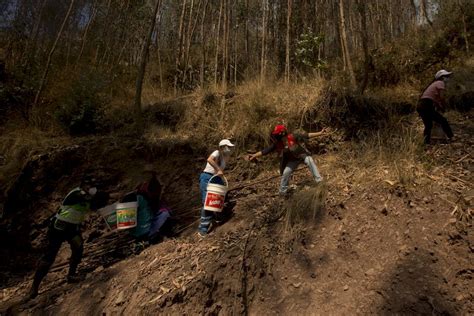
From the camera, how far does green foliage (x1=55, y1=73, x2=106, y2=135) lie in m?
8.16

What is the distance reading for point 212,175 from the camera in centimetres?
513

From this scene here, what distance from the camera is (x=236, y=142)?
713 cm

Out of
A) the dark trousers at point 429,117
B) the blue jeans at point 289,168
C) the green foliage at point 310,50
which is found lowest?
the blue jeans at point 289,168

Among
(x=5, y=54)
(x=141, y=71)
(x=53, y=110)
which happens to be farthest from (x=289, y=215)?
(x=5, y=54)

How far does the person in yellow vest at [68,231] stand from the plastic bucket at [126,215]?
484mm

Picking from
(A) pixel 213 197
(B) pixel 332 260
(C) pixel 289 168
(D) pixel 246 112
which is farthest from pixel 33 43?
(B) pixel 332 260

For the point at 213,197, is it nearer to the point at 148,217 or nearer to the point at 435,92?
the point at 148,217

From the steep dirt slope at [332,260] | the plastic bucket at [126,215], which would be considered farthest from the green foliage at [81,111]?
the steep dirt slope at [332,260]

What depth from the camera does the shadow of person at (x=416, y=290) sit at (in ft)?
10.3

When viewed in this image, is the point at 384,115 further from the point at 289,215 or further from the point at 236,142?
the point at 289,215

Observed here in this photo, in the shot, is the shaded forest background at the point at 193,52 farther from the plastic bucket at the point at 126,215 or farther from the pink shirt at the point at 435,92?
the plastic bucket at the point at 126,215

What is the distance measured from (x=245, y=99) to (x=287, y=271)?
4.65 metres

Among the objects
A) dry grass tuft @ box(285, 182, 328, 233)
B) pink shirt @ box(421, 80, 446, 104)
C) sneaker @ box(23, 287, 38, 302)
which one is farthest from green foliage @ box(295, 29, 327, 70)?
sneaker @ box(23, 287, 38, 302)

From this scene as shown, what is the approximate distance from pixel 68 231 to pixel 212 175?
2351 millimetres
